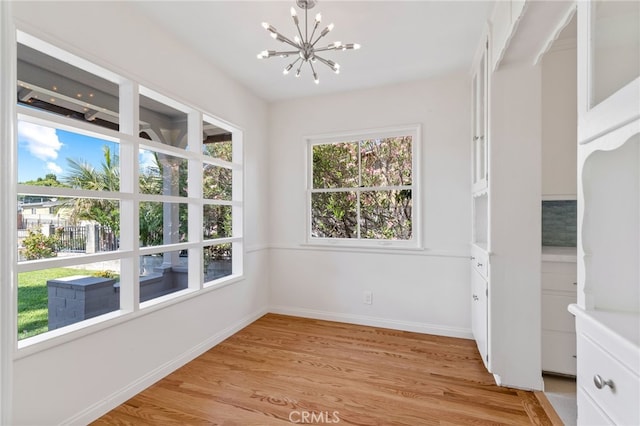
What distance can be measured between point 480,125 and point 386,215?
1.30 m

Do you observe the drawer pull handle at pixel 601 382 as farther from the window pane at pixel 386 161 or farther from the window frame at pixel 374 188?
the window pane at pixel 386 161

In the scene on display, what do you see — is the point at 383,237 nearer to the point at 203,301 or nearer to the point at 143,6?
the point at 203,301

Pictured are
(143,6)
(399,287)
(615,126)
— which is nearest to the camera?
(615,126)

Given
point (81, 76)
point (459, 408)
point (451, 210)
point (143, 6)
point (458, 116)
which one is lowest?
point (459, 408)

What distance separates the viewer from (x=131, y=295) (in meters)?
2.07

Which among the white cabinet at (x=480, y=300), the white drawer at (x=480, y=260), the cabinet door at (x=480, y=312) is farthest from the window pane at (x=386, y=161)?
the cabinet door at (x=480, y=312)

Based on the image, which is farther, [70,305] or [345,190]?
[345,190]

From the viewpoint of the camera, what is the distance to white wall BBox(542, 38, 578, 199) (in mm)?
2309

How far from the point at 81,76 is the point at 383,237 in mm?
3261

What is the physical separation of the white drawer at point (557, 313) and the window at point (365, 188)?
1.24 meters

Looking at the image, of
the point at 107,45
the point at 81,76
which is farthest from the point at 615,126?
the point at 81,76

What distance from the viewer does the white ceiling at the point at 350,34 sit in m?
2.07

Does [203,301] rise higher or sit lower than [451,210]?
lower
